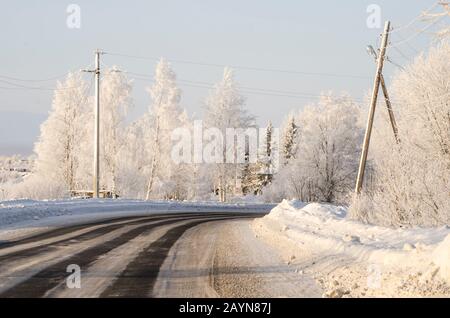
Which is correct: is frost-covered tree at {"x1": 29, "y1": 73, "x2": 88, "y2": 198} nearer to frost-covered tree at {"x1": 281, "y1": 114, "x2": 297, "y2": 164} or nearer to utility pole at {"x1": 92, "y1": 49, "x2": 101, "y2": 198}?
utility pole at {"x1": 92, "y1": 49, "x2": 101, "y2": 198}

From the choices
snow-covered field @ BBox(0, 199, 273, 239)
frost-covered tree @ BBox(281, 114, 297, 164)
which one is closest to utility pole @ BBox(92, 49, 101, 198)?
snow-covered field @ BBox(0, 199, 273, 239)

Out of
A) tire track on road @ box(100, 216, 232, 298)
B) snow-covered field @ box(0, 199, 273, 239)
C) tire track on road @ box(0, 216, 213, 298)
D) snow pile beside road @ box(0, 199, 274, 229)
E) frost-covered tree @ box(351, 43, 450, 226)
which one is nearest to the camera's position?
tire track on road @ box(0, 216, 213, 298)

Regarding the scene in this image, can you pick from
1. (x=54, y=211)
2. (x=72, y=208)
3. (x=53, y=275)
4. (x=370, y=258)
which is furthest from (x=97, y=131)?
(x=370, y=258)

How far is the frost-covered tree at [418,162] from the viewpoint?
1385 cm

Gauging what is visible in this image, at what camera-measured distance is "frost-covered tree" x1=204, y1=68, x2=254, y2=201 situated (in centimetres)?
4456

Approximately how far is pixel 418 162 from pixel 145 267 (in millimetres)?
10657

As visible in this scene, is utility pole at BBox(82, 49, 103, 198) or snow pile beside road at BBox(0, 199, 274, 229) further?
utility pole at BBox(82, 49, 103, 198)

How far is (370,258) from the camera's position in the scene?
779 centimetres

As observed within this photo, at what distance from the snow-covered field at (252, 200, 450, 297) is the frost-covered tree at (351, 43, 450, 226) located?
2.32 metres

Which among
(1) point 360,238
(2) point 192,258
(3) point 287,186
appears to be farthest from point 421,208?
(3) point 287,186

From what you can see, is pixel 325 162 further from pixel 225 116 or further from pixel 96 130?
pixel 96 130
